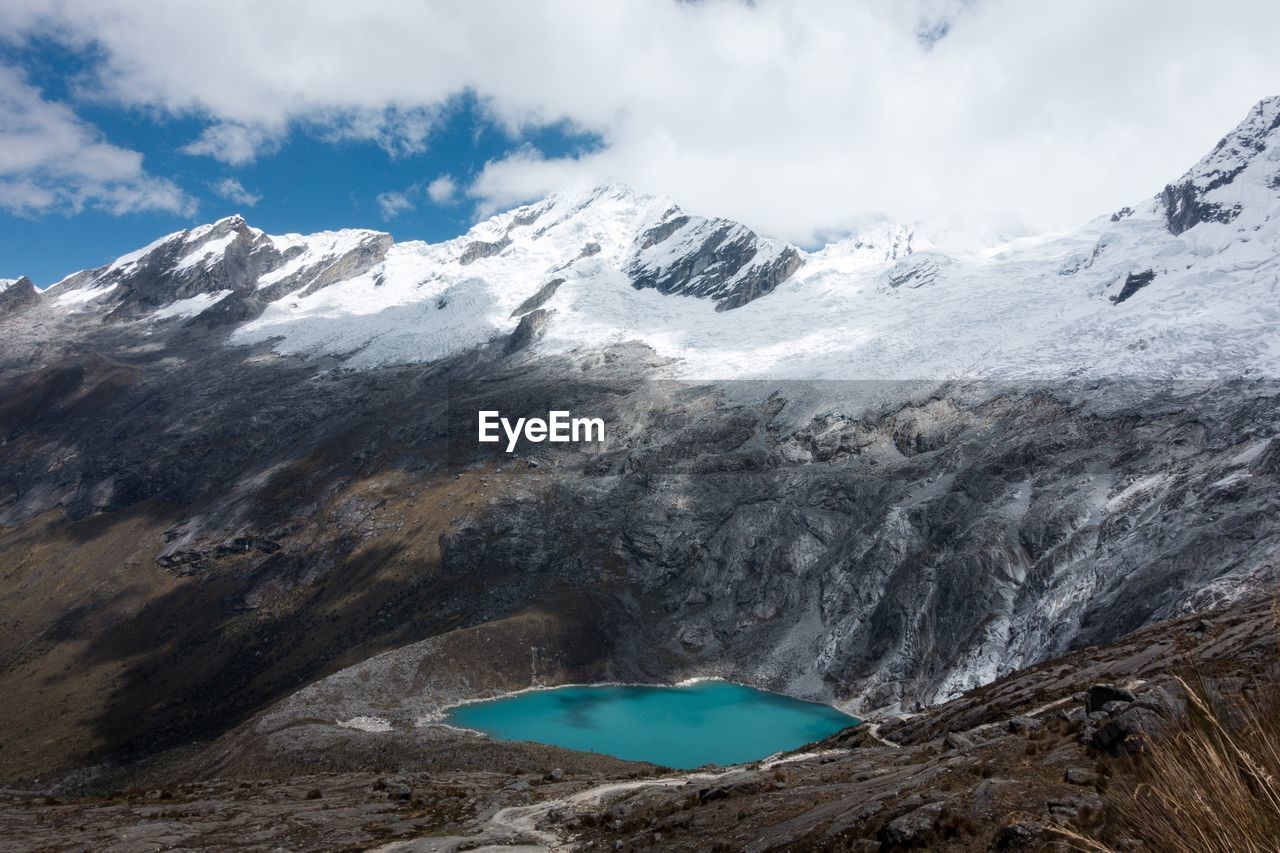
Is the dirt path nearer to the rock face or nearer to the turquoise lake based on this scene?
the turquoise lake

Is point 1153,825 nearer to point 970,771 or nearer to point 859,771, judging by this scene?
point 970,771

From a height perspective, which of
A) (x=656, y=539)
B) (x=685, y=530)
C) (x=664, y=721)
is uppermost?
(x=685, y=530)

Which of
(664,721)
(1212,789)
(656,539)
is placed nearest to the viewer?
(1212,789)

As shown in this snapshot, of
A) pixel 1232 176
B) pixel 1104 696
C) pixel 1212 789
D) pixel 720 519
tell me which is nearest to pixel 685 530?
pixel 720 519

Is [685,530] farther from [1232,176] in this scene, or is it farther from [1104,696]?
[1232,176]

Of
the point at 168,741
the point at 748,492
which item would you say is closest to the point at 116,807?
the point at 168,741

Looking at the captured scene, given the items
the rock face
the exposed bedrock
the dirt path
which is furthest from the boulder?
the rock face

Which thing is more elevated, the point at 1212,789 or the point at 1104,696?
the point at 1212,789

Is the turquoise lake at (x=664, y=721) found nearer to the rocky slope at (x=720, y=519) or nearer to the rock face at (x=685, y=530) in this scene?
the rocky slope at (x=720, y=519)
